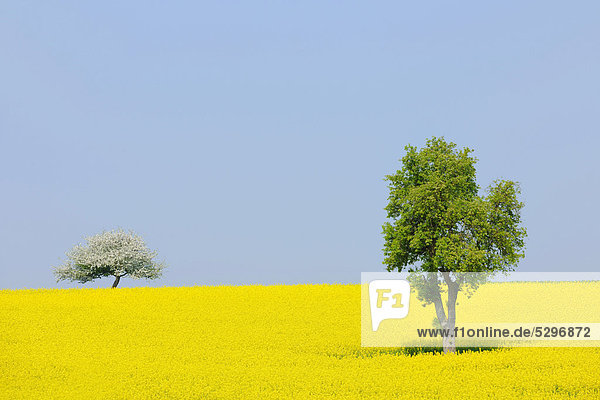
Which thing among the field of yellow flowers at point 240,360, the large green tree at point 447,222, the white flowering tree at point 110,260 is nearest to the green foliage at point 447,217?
the large green tree at point 447,222

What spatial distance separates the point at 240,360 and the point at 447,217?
33.6 feet

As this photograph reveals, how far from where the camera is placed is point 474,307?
3784 centimetres

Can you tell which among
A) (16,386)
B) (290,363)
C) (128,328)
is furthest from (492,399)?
(128,328)

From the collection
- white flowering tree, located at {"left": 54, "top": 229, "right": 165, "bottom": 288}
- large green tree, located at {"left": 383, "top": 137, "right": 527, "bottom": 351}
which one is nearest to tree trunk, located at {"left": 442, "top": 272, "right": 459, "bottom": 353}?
large green tree, located at {"left": 383, "top": 137, "right": 527, "bottom": 351}

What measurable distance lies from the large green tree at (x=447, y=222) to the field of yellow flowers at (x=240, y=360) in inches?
143

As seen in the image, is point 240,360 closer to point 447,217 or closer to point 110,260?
point 447,217

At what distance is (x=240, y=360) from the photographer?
2172 cm

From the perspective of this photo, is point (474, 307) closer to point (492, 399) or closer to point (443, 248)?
point (443, 248)

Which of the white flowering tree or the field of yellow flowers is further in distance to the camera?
the white flowering tree

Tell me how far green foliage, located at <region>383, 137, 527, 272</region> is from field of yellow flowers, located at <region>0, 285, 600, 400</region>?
3992mm

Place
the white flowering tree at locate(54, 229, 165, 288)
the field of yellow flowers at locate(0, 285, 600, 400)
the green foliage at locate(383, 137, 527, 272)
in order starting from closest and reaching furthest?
1. the field of yellow flowers at locate(0, 285, 600, 400)
2. the green foliage at locate(383, 137, 527, 272)
3. the white flowering tree at locate(54, 229, 165, 288)

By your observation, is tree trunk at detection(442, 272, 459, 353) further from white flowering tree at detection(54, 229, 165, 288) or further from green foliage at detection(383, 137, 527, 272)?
white flowering tree at detection(54, 229, 165, 288)

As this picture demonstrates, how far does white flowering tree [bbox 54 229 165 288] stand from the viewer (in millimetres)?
48062

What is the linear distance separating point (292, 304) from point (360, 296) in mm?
5700
